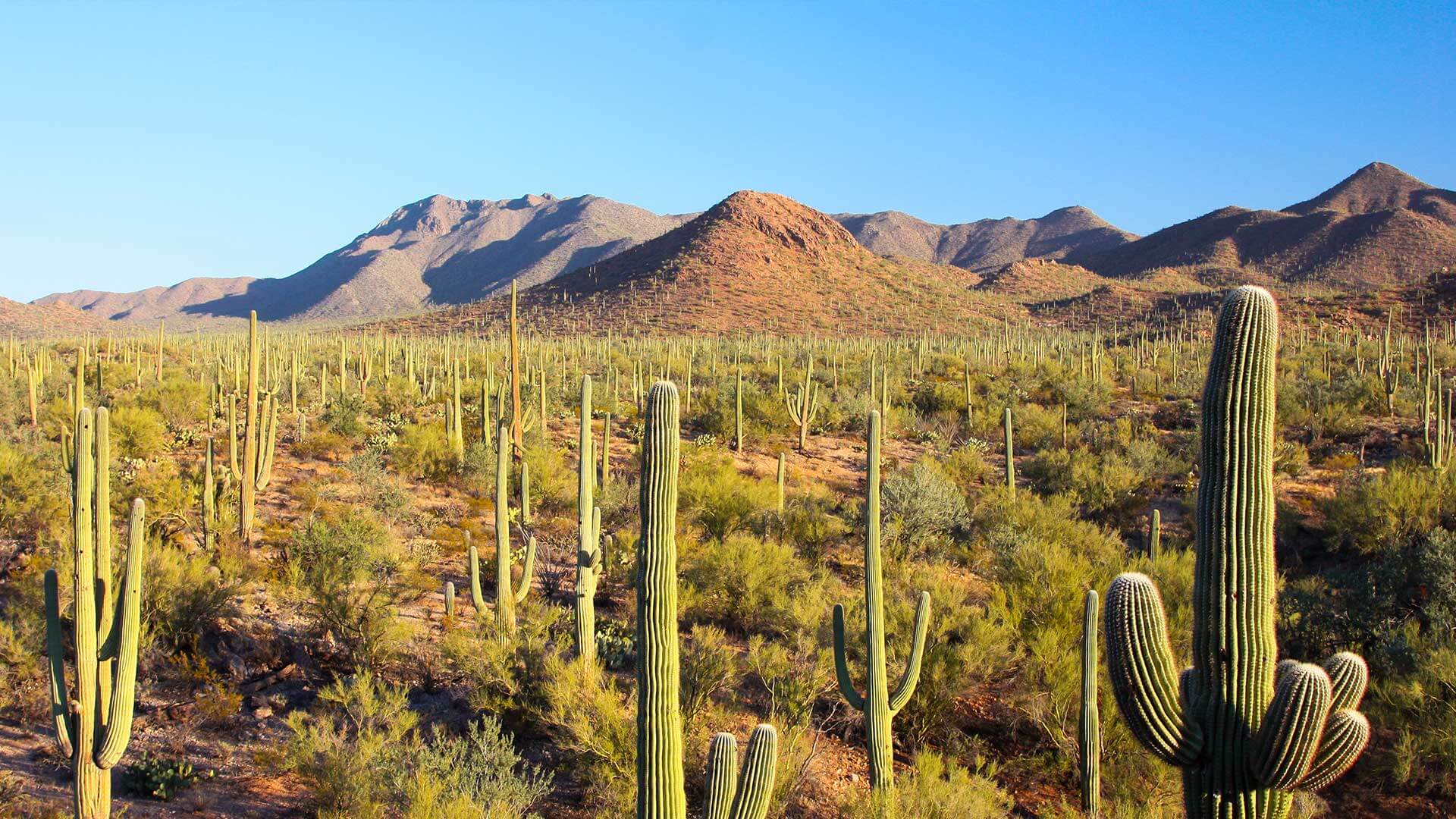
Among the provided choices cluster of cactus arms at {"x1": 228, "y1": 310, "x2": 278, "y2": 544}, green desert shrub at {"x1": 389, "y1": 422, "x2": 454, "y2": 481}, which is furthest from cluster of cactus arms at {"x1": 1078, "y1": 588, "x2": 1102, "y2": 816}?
green desert shrub at {"x1": 389, "y1": 422, "x2": 454, "y2": 481}

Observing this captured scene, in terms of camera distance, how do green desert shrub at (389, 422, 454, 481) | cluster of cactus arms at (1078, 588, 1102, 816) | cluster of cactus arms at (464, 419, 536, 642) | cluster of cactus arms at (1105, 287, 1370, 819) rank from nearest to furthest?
1. cluster of cactus arms at (1105, 287, 1370, 819)
2. cluster of cactus arms at (1078, 588, 1102, 816)
3. cluster of cactus arms at (464, 419, 536, 642)
4. green desert shrub at (389, 422, 454, 481)

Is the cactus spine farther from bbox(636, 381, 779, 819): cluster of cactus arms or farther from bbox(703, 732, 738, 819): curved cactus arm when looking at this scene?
bbox(703, 732, 738, 819): curved cactus arm

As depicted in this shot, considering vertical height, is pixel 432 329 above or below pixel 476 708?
above

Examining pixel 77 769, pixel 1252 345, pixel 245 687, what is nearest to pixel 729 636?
pixel 245 687

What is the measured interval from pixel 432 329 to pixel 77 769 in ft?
189

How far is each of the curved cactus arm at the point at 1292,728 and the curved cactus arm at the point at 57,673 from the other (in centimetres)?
662

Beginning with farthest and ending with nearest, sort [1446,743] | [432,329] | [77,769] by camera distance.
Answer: [432,329], [1446,743], [77,769]

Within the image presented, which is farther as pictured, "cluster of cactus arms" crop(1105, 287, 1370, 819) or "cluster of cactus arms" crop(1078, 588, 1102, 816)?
"cluster of cactus arms" crop(1078, 588, 1102, 816)

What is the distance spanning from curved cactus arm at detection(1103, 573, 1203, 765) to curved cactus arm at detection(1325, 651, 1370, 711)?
523 mm

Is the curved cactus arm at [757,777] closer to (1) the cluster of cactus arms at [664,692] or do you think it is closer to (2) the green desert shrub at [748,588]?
(1) the cluster of cactus arms at [664,692]

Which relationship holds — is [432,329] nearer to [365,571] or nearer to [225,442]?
[225,442]

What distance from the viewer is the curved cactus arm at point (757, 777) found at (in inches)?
179

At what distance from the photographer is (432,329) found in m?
59.9

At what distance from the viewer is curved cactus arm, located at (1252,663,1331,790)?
3.24 m
